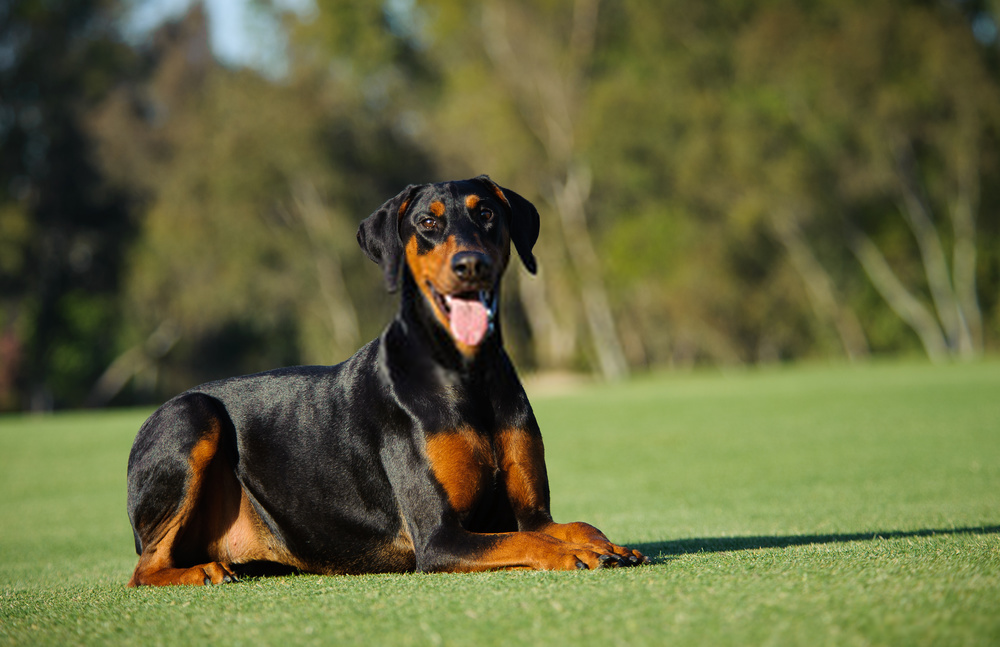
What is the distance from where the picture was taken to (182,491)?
491 cm

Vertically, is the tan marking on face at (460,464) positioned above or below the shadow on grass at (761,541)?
above

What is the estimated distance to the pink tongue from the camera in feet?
14.9

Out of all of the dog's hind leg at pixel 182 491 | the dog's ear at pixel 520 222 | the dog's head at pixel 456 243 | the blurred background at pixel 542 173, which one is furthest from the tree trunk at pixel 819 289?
the dog's hind leg at pixel 182 491

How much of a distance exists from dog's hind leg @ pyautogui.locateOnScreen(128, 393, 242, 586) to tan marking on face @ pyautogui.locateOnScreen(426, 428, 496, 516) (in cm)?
121

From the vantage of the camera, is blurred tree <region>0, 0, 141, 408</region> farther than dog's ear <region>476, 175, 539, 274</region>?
Yes

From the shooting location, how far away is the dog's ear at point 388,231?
4.86m

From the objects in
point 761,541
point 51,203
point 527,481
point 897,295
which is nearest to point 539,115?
point 897,295

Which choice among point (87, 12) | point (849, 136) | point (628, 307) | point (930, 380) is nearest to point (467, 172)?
point (628, 307)

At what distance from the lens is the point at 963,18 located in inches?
1447

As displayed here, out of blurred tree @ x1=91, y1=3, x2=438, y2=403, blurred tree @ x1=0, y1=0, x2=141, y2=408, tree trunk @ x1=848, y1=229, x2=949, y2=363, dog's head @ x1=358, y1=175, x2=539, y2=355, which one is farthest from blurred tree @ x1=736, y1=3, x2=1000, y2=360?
dog's head @ x1=358, y1=175, x2=539, y2=355

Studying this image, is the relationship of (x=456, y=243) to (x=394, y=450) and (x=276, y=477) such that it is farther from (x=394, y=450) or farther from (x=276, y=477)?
(x=276, y=477)

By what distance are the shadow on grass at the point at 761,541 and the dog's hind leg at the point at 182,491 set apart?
6.90ft

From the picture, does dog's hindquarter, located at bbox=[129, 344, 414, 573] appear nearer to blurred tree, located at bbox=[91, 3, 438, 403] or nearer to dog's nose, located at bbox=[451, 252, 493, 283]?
dog's nose, located at bbox=[451, 252, 493, 283]

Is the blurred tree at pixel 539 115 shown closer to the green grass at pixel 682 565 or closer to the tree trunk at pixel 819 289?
the tree trunk at pixel 819 289
